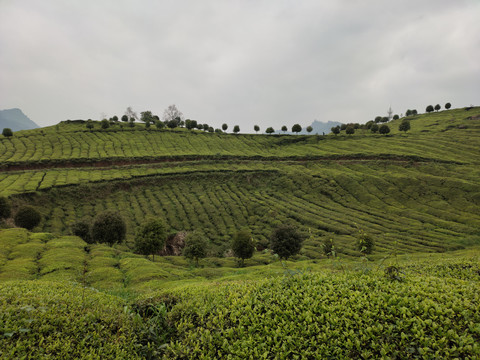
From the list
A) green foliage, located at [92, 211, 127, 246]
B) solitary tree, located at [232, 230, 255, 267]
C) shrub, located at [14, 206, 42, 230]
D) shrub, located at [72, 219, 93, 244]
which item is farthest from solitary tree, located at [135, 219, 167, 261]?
shrub, located at [14, 206, 42, 230]

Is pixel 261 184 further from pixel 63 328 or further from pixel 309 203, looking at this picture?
pixel 63 328

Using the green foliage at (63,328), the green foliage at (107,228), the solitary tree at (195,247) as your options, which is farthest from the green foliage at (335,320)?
the green foliage at (107,228)

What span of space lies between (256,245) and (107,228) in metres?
25.3

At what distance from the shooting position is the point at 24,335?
6.09 metres

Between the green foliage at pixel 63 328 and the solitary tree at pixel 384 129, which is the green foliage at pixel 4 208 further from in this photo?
the solitary tree at pixel 384 129

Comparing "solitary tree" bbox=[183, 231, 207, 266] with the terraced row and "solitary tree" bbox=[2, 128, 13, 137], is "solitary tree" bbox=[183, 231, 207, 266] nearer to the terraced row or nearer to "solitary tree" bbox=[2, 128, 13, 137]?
the terraced row

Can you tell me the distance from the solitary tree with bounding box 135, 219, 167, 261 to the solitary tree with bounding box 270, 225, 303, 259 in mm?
16771

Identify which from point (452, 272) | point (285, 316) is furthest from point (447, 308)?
point (452, 272)

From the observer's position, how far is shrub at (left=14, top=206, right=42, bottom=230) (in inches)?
1496

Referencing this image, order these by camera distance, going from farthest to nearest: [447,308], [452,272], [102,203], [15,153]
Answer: [15,153]
[102,203]
[452,272]
[447,308]

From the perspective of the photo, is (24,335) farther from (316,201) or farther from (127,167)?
(127,167)

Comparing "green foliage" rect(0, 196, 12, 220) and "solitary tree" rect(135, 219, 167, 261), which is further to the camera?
"green foliage" rect(0, 196, 12, 220)

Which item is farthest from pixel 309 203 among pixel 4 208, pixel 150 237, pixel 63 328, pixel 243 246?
pixel 63 328

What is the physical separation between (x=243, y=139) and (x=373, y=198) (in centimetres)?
6867
